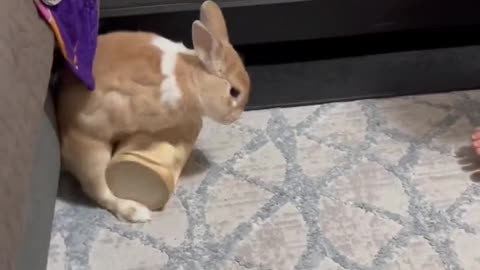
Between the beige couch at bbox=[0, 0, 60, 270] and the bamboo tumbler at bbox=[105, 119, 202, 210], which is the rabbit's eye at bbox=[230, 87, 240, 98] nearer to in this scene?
the bamboo tumbler at bbox=[105, 119, 202, 210]

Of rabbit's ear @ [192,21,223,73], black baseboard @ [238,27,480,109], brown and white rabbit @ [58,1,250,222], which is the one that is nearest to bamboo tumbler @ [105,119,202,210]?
brown and white rabbit @ [58,1,250,222]

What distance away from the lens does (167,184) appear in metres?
1.48

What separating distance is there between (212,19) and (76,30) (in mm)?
244

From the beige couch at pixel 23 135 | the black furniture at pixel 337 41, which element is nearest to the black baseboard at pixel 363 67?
the black furniture at pixel 337 41

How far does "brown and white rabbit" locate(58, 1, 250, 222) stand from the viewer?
142 cm

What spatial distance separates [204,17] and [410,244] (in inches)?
20.4

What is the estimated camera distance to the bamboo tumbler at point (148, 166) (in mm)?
1464

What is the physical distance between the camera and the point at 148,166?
1.46 meters

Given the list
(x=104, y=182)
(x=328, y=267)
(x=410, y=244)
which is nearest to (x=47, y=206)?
(x=104, y=182)

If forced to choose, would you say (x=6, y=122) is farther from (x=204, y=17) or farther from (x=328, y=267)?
(x=328, y=267)

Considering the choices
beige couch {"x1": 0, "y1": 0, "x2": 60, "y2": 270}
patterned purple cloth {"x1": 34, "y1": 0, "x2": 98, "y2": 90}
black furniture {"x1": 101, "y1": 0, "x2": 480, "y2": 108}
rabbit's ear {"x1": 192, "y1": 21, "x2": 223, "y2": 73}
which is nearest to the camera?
beige couch {"x1": 0, "y1": 0, "x2": 60, "y2": 270}

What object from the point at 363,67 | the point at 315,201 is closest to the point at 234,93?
the point at 315,201

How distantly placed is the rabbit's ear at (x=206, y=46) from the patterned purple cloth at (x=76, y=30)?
6.5 inches

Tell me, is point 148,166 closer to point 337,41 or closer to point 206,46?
point 206,46
